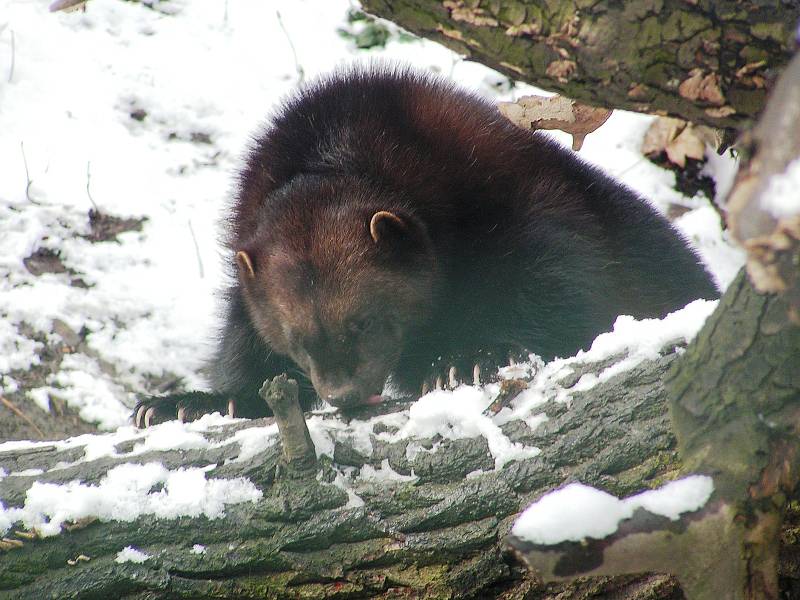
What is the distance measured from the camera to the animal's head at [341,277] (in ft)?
10.0

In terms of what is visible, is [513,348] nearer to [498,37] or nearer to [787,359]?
[498,37]

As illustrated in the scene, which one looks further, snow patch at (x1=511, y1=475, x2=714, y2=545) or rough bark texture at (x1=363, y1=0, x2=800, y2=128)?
rough bark texture at (x1=363, y1=0, x2=800, y2=128)

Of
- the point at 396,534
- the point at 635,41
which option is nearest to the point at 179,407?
the point at 396,534

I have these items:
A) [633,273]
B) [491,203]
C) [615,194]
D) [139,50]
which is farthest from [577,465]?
[139,50]

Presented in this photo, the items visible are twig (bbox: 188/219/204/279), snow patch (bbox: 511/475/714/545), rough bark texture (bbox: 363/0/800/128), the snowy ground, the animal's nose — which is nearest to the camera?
snow patch (bbox: 511/475/714/545)

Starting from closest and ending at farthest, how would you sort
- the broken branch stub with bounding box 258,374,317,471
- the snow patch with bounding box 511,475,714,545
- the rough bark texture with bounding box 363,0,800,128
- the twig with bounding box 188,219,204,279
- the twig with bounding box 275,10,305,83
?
the snow patch with bounding box 511,475,714,545 < the rough bark texture with bounding box 363,0,800,128 < the broken branch stub with bounding box 258,374,317,471 < the twig with bounding box 188,219,204,279 < the twig with bounding box 275,10,305,83

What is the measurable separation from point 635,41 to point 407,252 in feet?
4.56

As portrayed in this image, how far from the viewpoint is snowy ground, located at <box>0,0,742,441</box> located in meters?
4.39

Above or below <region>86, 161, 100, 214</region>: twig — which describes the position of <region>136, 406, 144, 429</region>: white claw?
above

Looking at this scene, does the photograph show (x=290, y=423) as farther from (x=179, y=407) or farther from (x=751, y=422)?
(x=179, y=407)

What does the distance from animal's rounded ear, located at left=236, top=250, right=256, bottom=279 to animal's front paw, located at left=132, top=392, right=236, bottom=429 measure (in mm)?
553

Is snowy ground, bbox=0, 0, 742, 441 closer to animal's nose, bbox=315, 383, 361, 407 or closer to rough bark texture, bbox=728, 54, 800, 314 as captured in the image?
animal's nose, bbox=315, 383, 361, 407

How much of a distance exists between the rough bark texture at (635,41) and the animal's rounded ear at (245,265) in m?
1.38

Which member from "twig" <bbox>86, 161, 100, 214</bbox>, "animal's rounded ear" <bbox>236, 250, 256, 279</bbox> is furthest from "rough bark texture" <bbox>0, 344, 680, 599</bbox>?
"twig" <bbox>86, 161, 100, 214</bbox>
